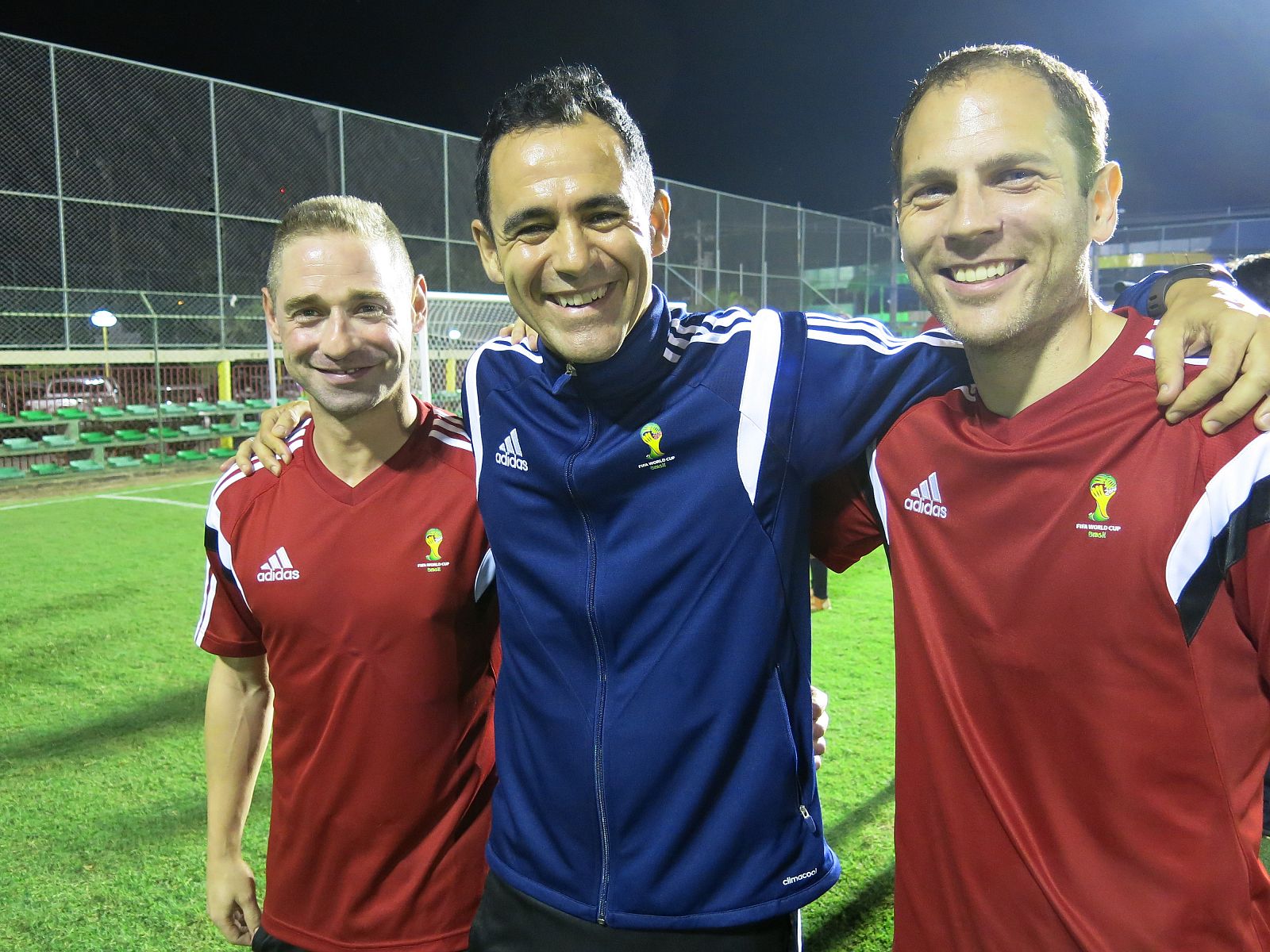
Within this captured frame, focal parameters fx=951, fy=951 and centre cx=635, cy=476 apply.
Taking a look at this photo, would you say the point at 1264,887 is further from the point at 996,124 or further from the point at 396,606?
Result: the point at 396,606

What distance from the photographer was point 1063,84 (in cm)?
144

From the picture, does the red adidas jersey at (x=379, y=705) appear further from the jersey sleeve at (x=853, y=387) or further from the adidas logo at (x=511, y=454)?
the jersey sleeve at (x=853, y=387)

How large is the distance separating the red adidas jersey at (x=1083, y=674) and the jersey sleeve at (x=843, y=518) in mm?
114

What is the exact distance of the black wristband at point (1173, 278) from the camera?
61.2 inches

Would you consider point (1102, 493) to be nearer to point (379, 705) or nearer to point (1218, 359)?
point (1218, 359)

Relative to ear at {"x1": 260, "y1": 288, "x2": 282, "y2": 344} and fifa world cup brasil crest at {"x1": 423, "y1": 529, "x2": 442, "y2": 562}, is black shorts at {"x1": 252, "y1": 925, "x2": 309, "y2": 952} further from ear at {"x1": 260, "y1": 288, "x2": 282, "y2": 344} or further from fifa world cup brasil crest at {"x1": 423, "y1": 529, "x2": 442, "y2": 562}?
ear at {"x1": 260, "y1": 288, "x2": 282, "y2": 344}

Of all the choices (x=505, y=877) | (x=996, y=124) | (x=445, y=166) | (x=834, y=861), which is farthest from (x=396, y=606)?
(x=445, y=166)

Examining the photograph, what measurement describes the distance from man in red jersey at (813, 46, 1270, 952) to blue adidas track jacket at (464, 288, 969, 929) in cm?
16

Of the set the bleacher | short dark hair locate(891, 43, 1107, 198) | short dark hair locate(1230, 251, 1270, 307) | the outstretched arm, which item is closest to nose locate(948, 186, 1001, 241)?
short dark hair locate(891, 43, 1107, 198)

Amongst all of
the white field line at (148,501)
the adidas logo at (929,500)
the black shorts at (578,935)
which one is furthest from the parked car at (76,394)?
the adidas logo at (929,500)

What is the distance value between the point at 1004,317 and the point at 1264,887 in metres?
0.85

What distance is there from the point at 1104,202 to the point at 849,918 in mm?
2273

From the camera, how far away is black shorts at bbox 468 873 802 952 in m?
1.50

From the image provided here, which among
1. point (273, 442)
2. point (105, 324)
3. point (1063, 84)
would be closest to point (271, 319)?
point (273, 442)
